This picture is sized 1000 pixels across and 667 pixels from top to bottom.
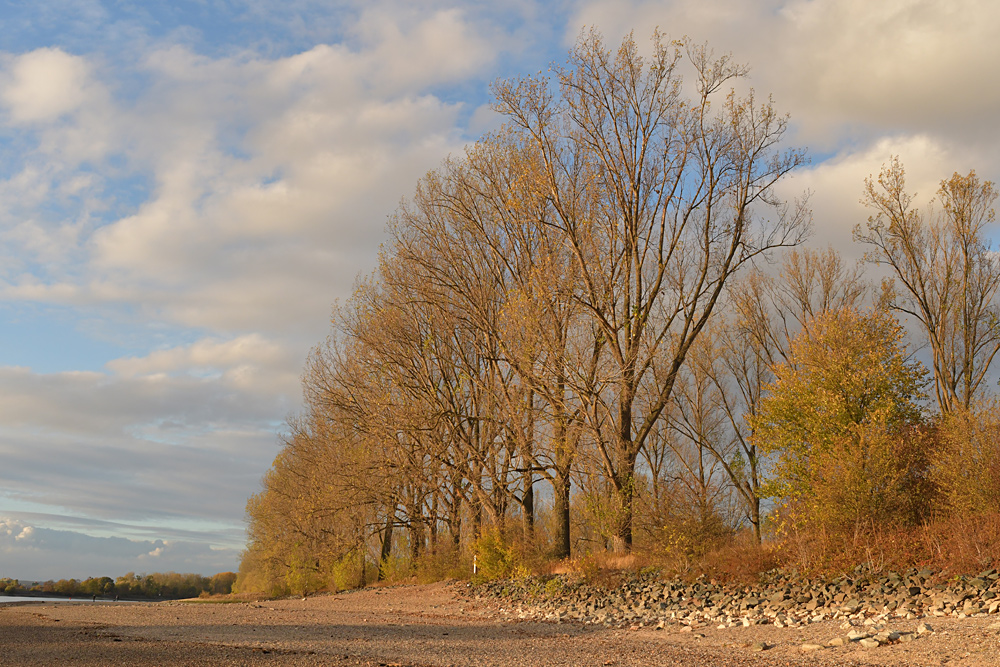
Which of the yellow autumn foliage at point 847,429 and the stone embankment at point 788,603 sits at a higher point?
the yellow autumn foliage at point 847,429

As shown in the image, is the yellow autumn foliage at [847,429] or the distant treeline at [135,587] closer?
the yellow autumn foliage at [847,429]

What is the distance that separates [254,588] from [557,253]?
3492cm

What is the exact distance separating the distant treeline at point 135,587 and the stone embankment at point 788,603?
163 feet

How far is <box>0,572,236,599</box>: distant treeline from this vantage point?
208 feet

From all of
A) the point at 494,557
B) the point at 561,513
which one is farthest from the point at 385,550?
the point at 561,513

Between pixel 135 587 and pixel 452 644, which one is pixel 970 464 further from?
pixel 135 587

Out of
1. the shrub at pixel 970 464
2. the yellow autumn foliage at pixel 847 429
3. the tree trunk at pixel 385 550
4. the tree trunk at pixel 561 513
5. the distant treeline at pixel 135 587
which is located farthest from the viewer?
the distant treeline at pixel 135 587

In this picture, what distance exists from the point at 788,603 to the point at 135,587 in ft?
223

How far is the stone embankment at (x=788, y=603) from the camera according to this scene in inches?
483

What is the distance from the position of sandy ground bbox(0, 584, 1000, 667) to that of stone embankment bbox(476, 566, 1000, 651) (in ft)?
1.52

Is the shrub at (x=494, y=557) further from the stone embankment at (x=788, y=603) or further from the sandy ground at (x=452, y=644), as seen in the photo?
the sandy ground at (x=452, y=644)

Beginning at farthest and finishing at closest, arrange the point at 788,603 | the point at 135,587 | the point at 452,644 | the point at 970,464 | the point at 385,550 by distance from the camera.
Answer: the point at 135,587 → the point at 385,550 → the point at 970,464 → the point at 788,603 → the point at 452,644

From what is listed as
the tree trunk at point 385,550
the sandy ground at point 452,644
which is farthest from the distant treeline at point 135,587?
the sandy ground at point 452,644

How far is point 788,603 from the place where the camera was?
577 inches
